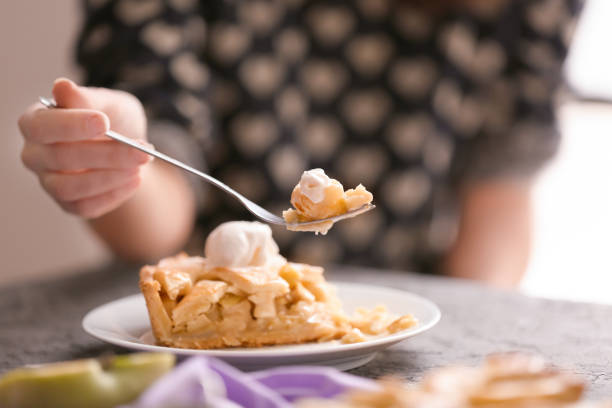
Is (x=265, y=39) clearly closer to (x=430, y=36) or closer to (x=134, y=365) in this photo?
(x=430, y=36)

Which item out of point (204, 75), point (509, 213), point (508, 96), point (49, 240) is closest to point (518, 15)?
point (508, 96)

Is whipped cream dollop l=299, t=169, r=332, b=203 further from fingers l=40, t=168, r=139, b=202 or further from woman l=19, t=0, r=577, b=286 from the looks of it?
woman l=19, t=0, r=577, b=286

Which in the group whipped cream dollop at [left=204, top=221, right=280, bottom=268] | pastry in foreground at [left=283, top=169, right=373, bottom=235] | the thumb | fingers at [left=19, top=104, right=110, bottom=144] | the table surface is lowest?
the table surface

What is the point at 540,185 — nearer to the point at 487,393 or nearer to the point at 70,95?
the point at 70,95

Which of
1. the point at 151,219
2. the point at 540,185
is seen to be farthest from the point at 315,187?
the point at 540,185

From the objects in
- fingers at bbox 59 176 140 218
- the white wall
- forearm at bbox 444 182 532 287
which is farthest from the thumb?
the white wall

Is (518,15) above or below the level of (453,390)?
above

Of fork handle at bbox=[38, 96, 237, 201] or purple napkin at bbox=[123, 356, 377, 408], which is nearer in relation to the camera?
purple napkin at bbox=[123, 356, 377, 408]
